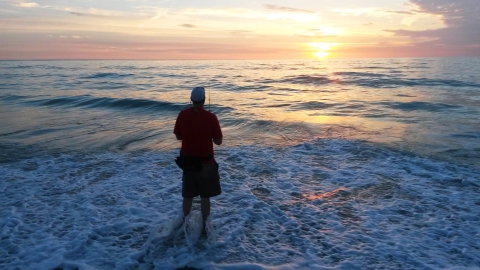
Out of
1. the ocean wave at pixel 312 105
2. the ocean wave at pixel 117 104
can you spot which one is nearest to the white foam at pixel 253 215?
the ocean wave at pixel 312 105

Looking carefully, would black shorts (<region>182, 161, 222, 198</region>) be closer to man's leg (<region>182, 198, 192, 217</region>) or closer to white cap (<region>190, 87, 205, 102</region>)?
man's leg (<region>182, 198, 192, 217</region>)

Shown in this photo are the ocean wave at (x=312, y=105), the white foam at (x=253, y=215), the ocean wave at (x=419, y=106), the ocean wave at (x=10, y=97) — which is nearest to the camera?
the white foam at (x=253, y=215)

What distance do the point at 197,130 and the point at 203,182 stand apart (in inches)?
28.9

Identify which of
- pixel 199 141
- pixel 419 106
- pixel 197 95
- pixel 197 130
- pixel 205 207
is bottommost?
pixel 205 207

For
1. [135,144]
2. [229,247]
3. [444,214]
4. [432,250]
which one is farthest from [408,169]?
[135,144]

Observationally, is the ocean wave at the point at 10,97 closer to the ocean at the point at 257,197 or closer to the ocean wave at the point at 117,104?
the ocean wave at the point at 117,104

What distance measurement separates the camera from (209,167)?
→ 16.0 ft

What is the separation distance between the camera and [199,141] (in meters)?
4.79

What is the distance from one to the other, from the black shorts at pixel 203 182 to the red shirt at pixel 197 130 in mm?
223

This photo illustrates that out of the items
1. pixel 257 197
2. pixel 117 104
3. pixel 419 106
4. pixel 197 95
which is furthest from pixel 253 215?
pixel 117 104

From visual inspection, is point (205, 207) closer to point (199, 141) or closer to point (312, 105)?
point (199, 141)

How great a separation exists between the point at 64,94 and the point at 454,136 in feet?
81.8

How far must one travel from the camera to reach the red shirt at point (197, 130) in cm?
473

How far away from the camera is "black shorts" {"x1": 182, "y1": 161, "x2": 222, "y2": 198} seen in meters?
4.91
